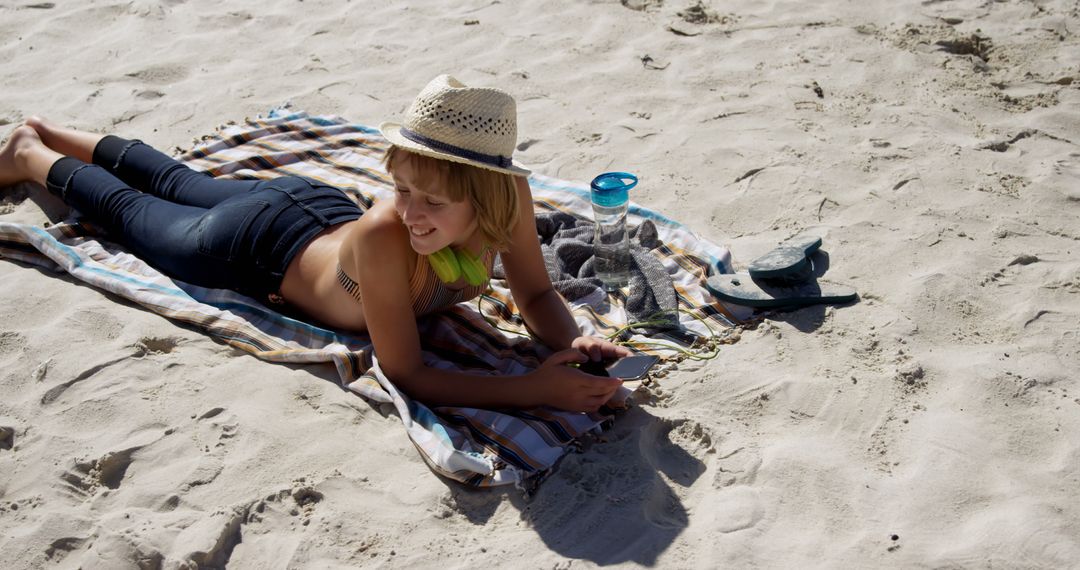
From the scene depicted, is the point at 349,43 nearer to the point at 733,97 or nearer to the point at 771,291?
the point at 733,97

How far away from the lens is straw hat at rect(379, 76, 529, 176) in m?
2.60

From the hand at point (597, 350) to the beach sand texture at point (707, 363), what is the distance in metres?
0.22

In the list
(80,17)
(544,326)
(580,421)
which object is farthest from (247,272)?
(80,17)

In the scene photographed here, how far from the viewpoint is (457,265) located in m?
2.91

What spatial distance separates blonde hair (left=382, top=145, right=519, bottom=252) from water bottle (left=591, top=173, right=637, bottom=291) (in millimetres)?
714

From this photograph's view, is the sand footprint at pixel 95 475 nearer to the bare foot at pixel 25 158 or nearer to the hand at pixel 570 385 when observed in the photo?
Answer: the hand at pixel 570 385

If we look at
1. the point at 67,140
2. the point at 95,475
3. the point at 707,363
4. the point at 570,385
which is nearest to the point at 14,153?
the point at 67,140

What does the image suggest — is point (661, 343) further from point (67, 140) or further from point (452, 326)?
point (67, 140)

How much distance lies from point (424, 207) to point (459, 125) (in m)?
0.25

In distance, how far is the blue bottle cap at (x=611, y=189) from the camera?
3.51 m

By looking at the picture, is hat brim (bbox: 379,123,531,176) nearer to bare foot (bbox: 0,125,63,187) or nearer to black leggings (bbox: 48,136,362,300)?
black leggings (bbox: 48,136,362,300)

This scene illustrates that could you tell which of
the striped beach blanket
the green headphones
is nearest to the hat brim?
the green headphones

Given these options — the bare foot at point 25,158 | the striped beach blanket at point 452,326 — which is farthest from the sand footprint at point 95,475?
the bare foot at point 25,158

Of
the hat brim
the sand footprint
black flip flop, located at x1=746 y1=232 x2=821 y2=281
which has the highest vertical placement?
the hat brim
